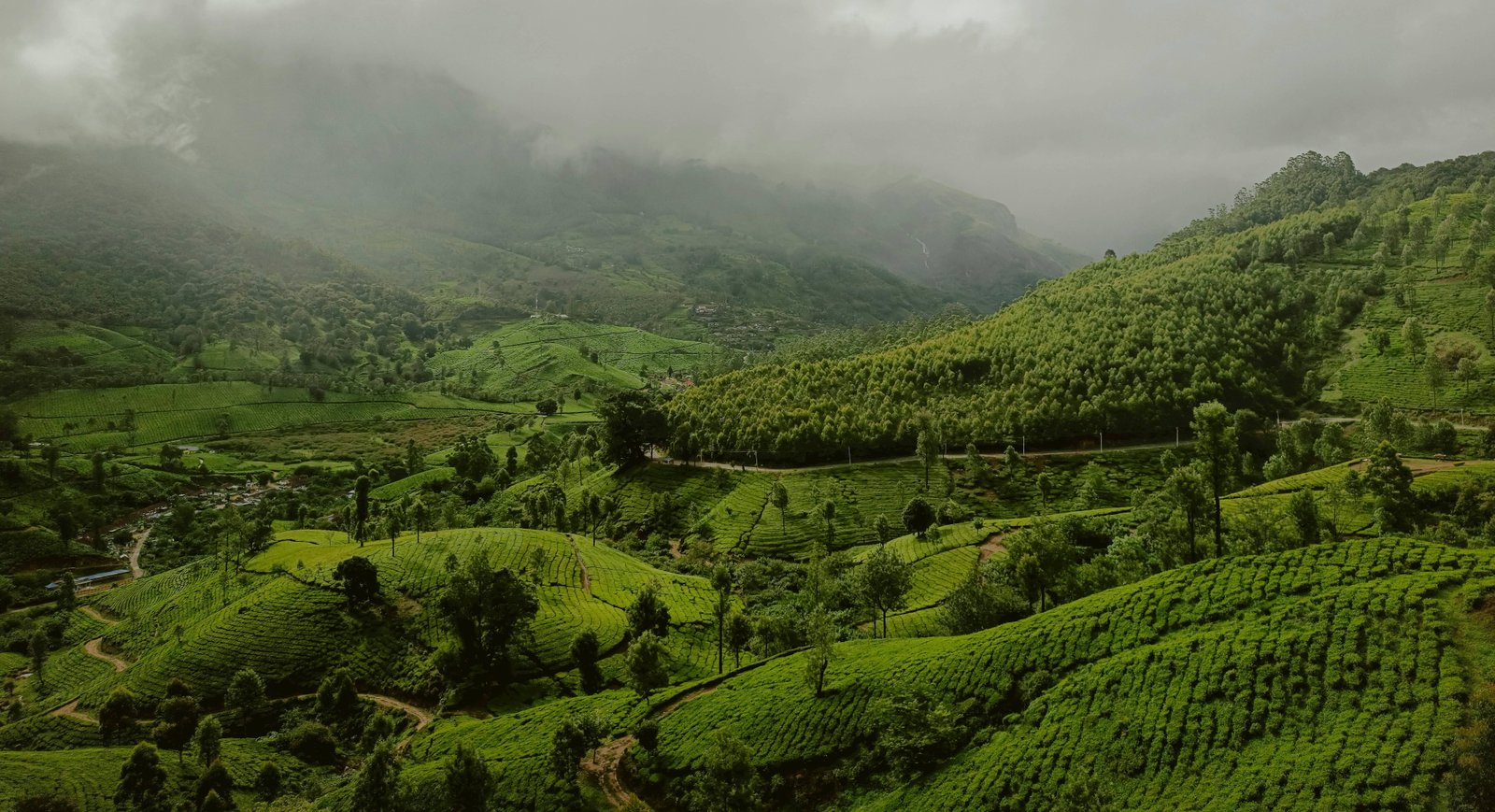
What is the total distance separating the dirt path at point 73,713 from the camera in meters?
72.2

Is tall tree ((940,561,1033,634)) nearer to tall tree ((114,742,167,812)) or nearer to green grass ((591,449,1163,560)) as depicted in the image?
green grass ((591,449,1163,560))

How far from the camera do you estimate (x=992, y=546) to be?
313 feet

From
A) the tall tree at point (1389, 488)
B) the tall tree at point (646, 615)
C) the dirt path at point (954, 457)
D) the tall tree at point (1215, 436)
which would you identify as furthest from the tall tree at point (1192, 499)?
the dirt path at point (954, 457)

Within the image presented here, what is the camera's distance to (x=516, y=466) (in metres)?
186

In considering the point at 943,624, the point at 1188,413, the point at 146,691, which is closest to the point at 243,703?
the point at 146,691

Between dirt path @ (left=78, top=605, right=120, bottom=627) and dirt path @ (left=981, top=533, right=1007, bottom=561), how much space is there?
425 feet

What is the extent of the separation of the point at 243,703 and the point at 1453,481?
130 metres

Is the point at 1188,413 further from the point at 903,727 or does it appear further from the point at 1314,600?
the point at 903,727

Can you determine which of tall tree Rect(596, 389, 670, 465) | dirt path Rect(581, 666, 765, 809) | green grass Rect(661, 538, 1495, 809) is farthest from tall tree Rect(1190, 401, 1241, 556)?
tall tree Rect(596, 389, 670, 465)

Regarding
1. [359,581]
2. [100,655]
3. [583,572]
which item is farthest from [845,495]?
[100,655]

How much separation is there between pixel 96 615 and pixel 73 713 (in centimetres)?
4925

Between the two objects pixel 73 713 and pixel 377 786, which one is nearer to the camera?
pixel 377 786

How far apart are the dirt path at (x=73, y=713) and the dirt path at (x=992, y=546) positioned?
101719mm

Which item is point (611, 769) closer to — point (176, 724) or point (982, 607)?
point (982, 607)
